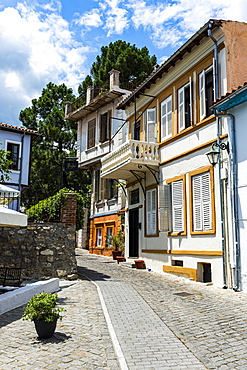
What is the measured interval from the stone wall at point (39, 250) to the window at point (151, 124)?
621 centimetres

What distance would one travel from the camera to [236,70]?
11.0 m

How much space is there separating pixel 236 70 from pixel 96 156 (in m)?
13.7

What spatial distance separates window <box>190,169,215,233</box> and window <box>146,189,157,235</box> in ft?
10.3

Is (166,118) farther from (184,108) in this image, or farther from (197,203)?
(197,203)

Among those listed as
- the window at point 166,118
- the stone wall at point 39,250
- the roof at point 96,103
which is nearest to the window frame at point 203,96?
the window at point 166,118

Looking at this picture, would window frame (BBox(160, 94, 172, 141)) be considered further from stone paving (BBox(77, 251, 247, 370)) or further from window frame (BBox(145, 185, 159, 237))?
stone paving (BBox(77, 251, 247, 370))

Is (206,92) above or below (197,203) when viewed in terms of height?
above

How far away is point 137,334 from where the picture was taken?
5.59m

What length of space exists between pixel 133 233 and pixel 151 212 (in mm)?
2788

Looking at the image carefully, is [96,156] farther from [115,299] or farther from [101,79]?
[115,299]

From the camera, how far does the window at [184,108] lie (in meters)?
13.3

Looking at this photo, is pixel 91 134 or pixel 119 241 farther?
pixel 91 134

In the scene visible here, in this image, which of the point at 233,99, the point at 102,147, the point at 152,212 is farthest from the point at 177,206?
the point at 102,147

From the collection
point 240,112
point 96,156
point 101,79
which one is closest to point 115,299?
point 240,112
